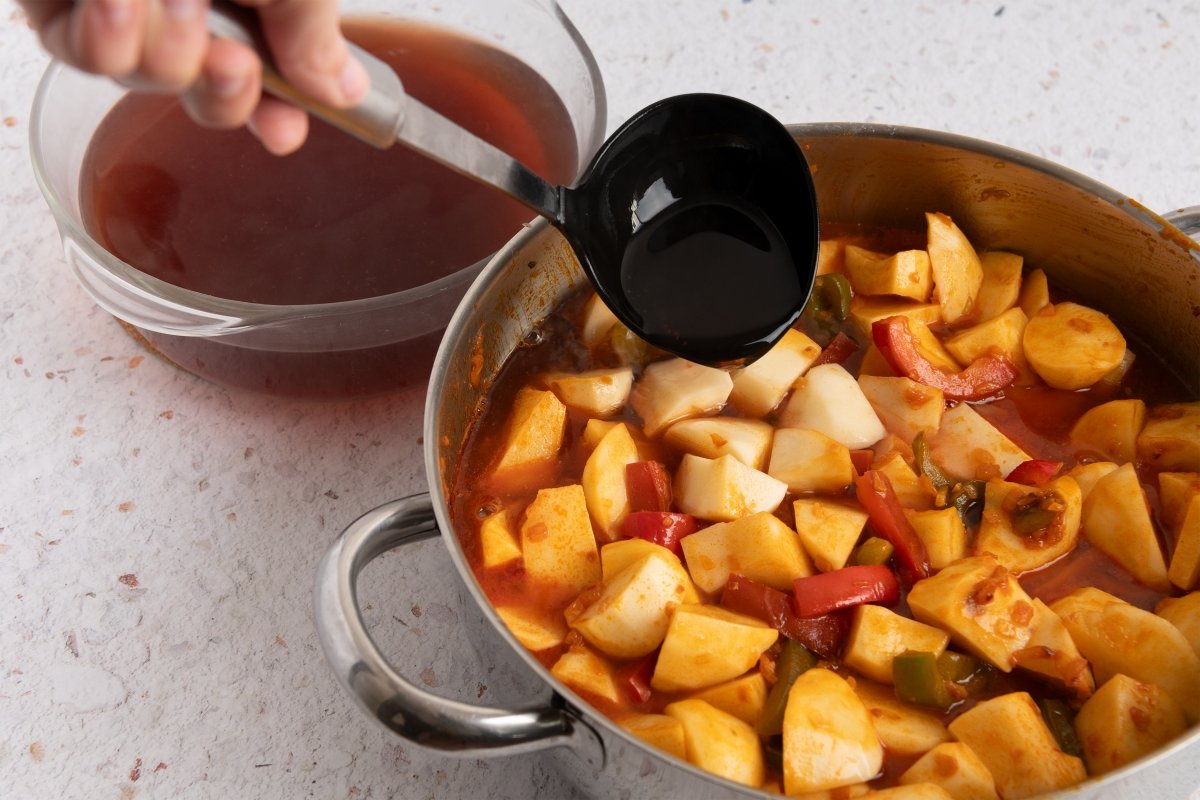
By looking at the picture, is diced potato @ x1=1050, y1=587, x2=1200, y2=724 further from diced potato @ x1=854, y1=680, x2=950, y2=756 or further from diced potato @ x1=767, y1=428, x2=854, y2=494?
diced potato @ x1=767, y1=428, x2=854, y2=494

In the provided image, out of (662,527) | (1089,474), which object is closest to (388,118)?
(662,527)

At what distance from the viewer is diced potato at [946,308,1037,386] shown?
1.85 metres

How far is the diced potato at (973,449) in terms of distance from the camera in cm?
172

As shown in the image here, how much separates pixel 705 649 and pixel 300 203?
111 cm

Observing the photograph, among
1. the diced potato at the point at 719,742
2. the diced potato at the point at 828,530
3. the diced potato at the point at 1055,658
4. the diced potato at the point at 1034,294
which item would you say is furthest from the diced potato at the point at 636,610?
the diced potato at the point at 1034,294

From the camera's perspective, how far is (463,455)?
1803mm

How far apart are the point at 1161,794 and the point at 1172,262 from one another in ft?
2.88

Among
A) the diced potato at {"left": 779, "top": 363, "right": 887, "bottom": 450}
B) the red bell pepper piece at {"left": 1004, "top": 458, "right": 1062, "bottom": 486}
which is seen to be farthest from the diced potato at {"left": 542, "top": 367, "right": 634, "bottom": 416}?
the red bell pepper piece at {"left": 1004, "top": 458, "right": 1062, "bottom": 486}

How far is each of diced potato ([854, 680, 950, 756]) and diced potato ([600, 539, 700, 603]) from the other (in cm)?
26

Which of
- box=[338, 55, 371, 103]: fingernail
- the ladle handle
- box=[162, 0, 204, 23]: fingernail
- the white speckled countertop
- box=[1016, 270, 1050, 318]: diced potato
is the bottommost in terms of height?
the white speckled countertop

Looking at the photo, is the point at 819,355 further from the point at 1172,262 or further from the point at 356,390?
the point at 356,390

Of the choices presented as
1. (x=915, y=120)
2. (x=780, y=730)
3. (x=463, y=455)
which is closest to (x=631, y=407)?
(x=463, y=455)

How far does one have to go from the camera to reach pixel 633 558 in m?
1.55

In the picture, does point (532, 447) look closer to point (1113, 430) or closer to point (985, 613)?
point (985, 613)
